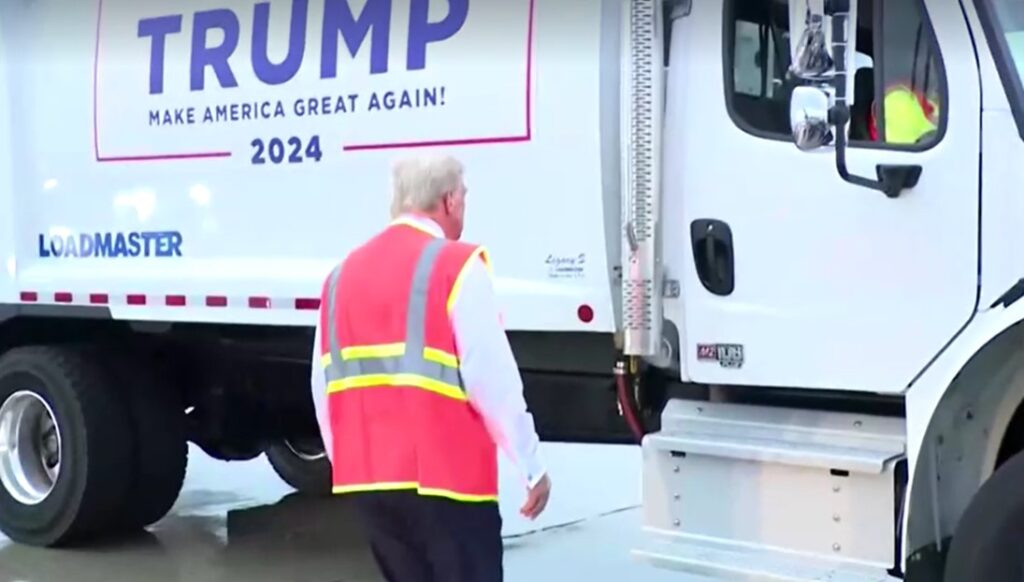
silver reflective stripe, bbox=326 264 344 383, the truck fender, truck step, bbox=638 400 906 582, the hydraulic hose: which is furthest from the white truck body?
silver reflective stripe, bbox=326 264 344 383

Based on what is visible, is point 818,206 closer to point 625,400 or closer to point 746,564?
point 625,400

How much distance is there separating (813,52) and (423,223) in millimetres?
1139

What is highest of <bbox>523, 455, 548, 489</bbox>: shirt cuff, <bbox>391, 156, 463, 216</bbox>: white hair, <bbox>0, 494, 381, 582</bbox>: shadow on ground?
<bbox>391, 156, 463, 216</bbox>: white hair

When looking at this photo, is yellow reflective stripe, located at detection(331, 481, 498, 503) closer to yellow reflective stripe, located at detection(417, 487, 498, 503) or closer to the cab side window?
yellow reflective stripe, located at detection(417, 487, 498, 503)

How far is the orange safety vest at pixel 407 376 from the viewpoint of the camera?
3.59 meters

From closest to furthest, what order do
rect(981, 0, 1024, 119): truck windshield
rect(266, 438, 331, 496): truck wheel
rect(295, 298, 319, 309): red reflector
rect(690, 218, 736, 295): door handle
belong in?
rect(981, 0, 1024, 119): truck windshield, rect(690, 218, 736, 295): door handle, rect(295, 298, 319, 309): red reflector, rect(266, 438, 331, 496): truck wheel

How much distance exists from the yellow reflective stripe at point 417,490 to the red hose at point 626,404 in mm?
1297

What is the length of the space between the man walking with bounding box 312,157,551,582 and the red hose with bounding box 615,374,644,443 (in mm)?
1252

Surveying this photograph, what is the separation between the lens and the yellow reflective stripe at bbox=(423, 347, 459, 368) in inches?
141

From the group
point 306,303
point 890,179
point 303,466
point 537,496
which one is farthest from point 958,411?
point 303,466

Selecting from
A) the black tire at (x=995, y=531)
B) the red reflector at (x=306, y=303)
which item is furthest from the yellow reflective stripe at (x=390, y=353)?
the red reflector at (x=306, y=303)

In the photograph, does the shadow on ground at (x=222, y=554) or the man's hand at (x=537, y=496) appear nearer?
the man's hand at (x=537, y=496)

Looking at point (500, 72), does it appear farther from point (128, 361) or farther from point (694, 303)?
point (128, 361)

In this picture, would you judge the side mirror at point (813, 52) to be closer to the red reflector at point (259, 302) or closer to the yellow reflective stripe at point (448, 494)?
the yellow reflective stripe at point (448, 494)
